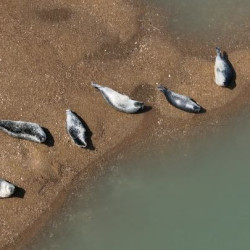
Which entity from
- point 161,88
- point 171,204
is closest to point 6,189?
point 171,204

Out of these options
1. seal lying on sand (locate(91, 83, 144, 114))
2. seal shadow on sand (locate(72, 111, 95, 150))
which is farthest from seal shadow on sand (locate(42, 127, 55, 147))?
seal lying on sand (locate(91, 83, 144, 114))

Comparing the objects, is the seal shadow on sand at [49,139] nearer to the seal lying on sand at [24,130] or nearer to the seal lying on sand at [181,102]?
the seal lying on sand at [24,130]

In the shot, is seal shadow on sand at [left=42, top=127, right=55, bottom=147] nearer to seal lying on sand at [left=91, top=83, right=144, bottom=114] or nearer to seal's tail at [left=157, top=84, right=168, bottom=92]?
seal lying on sand at [left=91, top=83, right=144, bottom=114]

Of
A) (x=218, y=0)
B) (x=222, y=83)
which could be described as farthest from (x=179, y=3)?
(x=222, y=83)

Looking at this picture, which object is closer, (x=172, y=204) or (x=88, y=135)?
(x=172, y=204)

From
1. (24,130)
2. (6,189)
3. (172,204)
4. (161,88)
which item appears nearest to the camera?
(6,189)

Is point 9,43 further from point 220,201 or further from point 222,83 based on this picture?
point 220,201

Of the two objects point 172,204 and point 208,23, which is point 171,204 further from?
point 208,23
